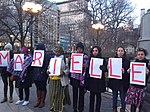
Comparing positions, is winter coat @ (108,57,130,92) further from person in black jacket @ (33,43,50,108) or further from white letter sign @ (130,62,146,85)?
person in black jacket @ (33,43,50,108)

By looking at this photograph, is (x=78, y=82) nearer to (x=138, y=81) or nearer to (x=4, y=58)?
(x=138, y=81)

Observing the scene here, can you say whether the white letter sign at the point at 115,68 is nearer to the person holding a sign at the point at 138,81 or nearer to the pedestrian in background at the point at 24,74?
the person holding a sign at the point at 138,81

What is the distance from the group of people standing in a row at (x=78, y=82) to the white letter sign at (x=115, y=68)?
0.11 m

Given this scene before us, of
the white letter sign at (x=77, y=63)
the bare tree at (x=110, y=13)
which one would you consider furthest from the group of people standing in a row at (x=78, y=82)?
the bare tree at (x=110, y=13)

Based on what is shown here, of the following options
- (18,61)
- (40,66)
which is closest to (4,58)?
(18,61)

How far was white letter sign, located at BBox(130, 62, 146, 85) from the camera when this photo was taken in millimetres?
5793

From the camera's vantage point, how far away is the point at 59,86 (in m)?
7.36

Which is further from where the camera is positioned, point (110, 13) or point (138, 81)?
point (110, 13)

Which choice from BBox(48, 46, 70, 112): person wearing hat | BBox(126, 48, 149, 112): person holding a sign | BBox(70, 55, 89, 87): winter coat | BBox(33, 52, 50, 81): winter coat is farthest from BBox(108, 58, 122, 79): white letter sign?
BBox(33, 52, 50, 81): winter coat

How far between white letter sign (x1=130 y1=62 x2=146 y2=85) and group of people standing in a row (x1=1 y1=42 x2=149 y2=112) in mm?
99

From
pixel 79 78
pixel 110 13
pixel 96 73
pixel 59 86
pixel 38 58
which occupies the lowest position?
pixel 59 86

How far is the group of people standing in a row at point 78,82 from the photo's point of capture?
6.04m

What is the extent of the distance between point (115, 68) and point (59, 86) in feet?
5.82

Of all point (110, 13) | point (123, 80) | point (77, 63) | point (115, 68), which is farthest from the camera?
point (110, 13)
